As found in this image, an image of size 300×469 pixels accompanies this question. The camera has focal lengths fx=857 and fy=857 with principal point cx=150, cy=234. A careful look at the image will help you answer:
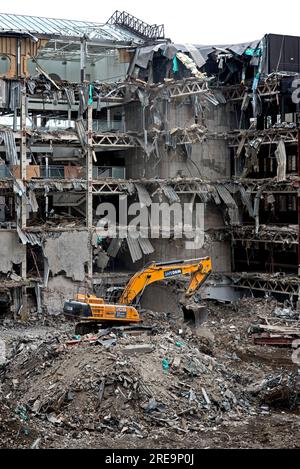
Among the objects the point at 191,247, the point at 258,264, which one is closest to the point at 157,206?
the point at 191,247

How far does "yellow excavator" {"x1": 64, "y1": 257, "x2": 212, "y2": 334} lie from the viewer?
111ft

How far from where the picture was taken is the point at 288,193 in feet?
152

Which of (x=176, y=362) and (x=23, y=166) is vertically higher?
(x=23, y=166)

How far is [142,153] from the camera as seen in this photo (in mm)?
48438

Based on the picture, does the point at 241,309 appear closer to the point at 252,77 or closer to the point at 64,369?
the point at 252,77

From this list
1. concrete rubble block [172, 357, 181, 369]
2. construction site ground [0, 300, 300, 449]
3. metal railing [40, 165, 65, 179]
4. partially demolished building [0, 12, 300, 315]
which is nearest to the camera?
construction site ground [0, 300, 300, 449]

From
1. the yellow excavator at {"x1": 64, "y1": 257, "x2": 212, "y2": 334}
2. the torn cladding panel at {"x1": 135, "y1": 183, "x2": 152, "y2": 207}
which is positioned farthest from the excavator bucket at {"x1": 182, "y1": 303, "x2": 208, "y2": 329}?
the torn cladding panel at {"x1": 135, "y1": 183, "x2": 152, "y2": 207}

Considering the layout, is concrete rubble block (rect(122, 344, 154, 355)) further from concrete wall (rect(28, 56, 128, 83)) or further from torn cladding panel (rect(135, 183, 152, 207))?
concrete wall (rect(28, 56, 128, 83))

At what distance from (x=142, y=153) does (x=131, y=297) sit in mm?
12169

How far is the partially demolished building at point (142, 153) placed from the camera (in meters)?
45.2

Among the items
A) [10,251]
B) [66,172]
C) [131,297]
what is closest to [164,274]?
[131,297]

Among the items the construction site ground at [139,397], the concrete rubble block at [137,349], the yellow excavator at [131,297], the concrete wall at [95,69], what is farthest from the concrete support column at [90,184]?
the concrete rubble block at [137,349]

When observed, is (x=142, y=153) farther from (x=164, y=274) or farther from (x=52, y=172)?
(x=164, y=274)

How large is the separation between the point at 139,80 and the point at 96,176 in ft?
18.9
